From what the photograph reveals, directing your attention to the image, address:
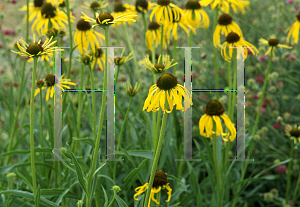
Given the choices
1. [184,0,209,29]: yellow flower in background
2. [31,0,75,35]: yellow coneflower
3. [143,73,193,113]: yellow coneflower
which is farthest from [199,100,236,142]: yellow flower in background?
[31,0,75,35]: yellow coneflower

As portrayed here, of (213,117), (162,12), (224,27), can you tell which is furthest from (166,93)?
(224,27)

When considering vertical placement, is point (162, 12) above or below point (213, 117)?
above

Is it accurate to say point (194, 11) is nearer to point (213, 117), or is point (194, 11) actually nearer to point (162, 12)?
point (162, 12)

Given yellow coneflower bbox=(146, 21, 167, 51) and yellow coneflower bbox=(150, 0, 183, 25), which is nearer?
yellow coneflower bbox=(150, 0, 183, 25)

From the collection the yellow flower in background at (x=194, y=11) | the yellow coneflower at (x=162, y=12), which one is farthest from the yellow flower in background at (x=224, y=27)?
the yellow coneflower at (x=162, y=12)

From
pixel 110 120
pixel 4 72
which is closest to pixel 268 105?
pixel 110 120

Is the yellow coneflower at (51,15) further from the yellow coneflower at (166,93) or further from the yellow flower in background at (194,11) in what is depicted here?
the yellow coneflower at (166,93)

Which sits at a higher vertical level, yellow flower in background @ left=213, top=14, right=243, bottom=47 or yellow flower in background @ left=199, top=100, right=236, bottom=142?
yellow flower in background @ left=213, top=14, right=243, bottom=47

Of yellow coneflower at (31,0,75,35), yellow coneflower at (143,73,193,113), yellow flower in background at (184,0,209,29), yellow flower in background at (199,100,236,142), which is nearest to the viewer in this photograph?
yellow coneflower at (143,73,193,113)

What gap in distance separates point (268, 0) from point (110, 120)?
9.02 feet

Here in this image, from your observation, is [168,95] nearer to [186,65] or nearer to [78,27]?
[186,65]

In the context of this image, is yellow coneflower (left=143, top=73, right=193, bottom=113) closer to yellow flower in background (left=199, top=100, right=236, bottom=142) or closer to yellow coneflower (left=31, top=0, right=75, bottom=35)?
yellow flower in background (left=199, top=100, right=236, bottom=142)

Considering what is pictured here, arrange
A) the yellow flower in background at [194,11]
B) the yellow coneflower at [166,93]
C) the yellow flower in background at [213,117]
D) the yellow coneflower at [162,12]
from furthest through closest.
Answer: the yellow flower in background at [194,11]
the yellow coneflower at [162,12]
the yellow flower in background at [213,117]
the yellow coneflower at [166,93]

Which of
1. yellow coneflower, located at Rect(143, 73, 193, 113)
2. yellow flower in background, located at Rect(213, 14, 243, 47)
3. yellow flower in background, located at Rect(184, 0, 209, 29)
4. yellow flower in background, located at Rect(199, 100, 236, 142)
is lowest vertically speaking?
yellow flower in background, located at Rect(199, 100, 236, 142)
